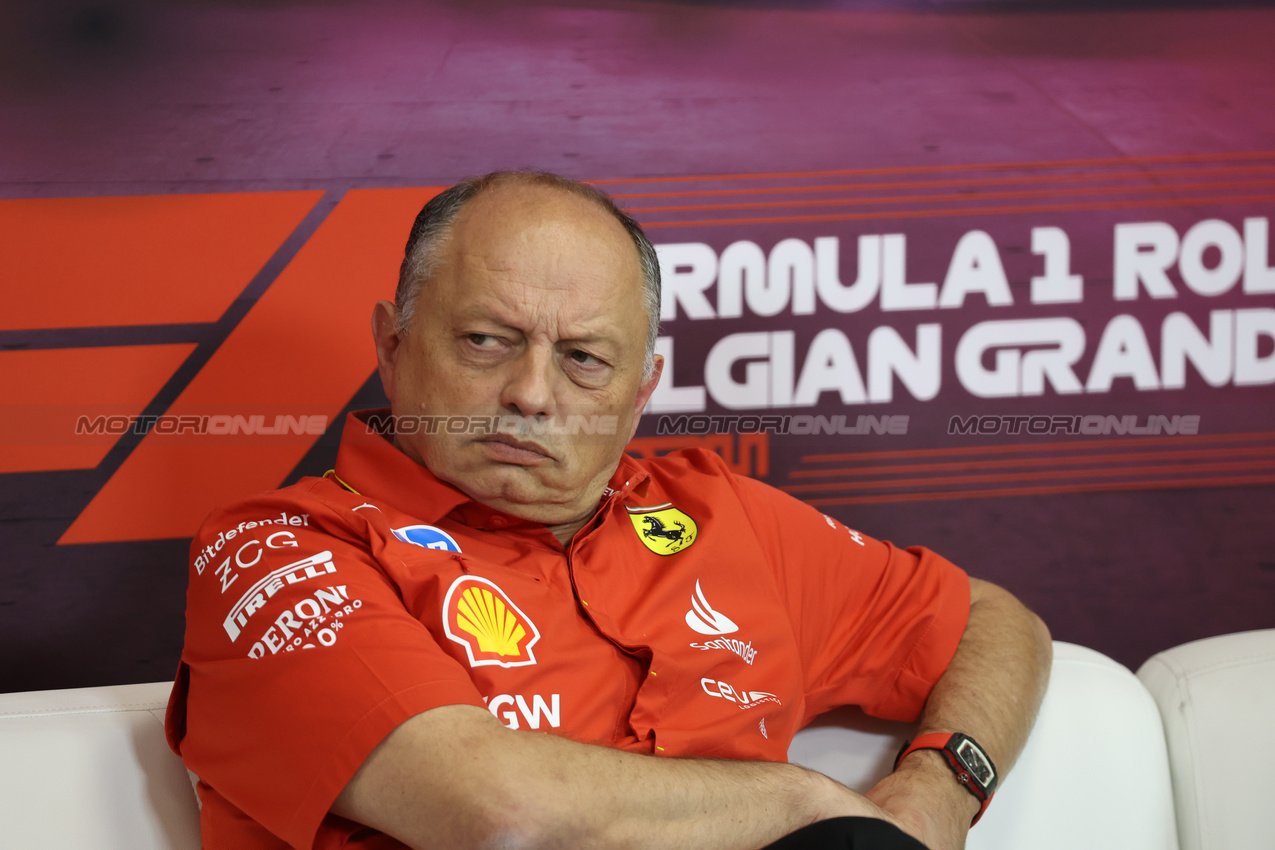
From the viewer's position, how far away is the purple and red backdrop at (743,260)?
1.80 metres

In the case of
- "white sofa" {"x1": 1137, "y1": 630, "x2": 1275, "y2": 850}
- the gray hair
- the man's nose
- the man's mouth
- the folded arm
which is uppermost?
the gray hair

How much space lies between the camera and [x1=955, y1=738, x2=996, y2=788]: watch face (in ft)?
4.47

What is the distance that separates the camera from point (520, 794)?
3.12 ft

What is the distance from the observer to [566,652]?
1.26 metres

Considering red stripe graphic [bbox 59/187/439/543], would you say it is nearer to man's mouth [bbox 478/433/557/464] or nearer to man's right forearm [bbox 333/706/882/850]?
man's mouth [bbox 478/433/557/464]

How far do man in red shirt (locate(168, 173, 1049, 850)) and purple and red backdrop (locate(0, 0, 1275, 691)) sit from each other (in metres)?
0.47

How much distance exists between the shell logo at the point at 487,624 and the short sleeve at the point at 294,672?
0.22 ft

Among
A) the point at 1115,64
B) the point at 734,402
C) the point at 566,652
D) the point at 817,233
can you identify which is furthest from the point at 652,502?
the point at 1115,64

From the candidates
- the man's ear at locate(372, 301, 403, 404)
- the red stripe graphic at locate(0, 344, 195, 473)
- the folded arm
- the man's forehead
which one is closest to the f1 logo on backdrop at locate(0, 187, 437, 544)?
the red stripe graphic at locate(0, 344, 195, 473)

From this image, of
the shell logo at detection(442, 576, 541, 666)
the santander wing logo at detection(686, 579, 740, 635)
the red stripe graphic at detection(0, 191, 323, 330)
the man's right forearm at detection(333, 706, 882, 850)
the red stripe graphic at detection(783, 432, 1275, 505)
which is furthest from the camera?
the red stripe graphic at detection(783, 432, 1275, 505)

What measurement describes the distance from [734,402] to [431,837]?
119cm

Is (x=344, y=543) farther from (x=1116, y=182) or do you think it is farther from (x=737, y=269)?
(x=1116, y=182)

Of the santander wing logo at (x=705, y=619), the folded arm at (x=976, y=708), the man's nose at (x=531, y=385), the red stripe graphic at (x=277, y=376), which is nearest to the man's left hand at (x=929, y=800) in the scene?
the folded arm at (x=976, y=708)

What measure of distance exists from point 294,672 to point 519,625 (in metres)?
0.30
